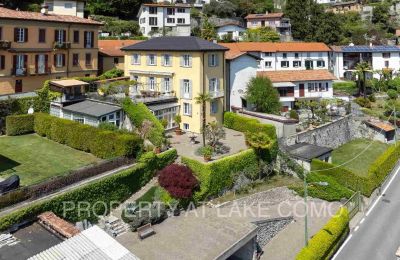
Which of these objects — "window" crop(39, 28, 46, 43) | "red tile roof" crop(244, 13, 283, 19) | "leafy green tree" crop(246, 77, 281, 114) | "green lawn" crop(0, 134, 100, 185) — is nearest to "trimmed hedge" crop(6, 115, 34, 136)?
"green lawn" crop(0, 134, 100, 185)

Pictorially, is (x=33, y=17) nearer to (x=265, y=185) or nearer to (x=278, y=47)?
(x=265, y=185)

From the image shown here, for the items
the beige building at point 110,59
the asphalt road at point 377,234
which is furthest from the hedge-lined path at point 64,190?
the beige building at point 110,59

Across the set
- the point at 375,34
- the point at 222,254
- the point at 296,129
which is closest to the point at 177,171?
the point at 222,254

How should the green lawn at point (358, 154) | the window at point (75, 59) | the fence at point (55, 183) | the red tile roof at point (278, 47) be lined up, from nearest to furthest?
the fence at point (55, 183), the green lawn at point (358, 154), the window at point (75, 59), the red tile roof at point (278, 47)

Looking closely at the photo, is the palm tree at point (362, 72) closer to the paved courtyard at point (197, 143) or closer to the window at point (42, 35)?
the paved courtyard at point (197, 143)

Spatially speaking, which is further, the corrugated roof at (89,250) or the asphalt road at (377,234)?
the asphalt road at (377,234)

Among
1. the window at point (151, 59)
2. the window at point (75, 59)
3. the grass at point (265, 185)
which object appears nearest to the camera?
the grass at point (265, 185)

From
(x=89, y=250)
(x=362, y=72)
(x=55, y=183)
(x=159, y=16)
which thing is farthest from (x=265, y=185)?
(x=159, y=16)

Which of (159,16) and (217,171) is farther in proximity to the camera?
(159,16)
